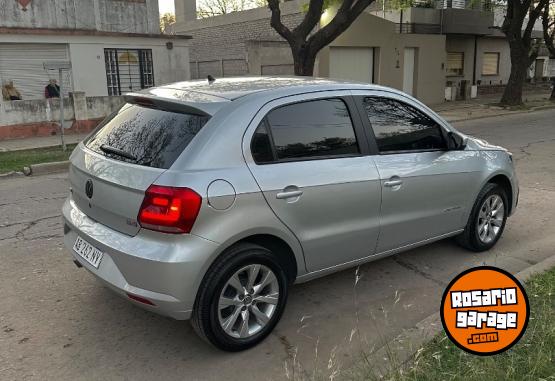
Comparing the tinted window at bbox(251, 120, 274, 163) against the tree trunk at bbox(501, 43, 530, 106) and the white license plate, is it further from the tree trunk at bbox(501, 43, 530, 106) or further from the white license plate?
the tree trunk at bbox(501, 43, 530, 106)

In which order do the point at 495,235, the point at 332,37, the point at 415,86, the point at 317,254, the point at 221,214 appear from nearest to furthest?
1. the point at 221,214
2. the point at 317,254
3. the point at 495,235
4. the point at 332,37
5. the point at 415,86

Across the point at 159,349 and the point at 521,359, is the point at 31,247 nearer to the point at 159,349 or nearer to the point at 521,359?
the point at 159,349

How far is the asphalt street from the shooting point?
322 cm

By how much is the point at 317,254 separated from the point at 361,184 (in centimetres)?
60

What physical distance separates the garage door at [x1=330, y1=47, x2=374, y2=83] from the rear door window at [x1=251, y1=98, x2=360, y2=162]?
15375 millimetres

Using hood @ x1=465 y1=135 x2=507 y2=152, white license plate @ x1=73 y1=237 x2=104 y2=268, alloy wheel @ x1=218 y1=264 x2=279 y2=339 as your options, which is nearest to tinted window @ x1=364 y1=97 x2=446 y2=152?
hood @ x1=465 y1=135 x2=507 y2=152

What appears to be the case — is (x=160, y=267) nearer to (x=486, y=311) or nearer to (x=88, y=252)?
(x=88, y=252)

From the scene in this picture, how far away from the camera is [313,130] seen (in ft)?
12.1

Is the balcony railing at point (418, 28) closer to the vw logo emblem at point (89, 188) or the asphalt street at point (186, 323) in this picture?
the asphalt street at point (186, 323)

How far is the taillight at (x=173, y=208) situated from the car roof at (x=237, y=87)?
739 millimetres

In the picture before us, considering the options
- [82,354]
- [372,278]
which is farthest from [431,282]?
[82,354]

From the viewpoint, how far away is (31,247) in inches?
207

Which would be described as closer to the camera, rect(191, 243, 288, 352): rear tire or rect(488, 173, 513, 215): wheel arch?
rect(191, 243, 288, 352): rear tire

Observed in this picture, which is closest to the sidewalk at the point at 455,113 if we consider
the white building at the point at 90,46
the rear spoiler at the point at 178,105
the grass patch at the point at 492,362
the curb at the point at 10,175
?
the white building at the point at 90,46
